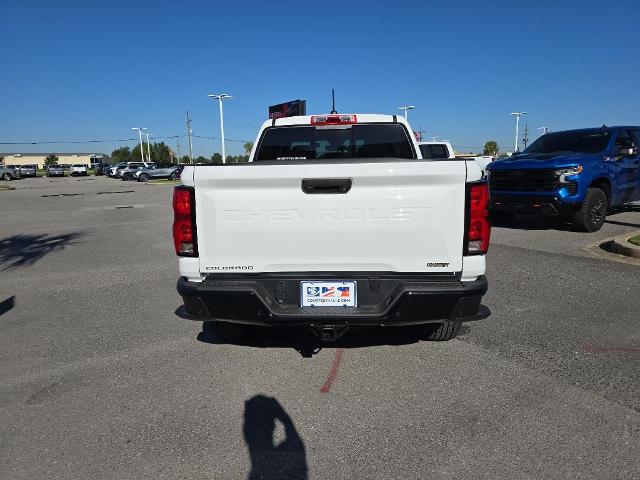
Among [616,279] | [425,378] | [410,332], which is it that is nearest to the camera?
[425,378]

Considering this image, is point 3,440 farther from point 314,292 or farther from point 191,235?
point 314,292

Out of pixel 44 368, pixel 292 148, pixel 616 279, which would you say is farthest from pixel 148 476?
pixel 616 279

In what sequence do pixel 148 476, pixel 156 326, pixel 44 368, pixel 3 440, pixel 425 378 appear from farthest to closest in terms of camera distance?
pixel 156 326
pixel 44 368
pixel 425 378
pixel 3 440
pixel 148 476

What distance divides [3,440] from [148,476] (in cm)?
108

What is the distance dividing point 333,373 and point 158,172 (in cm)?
4691

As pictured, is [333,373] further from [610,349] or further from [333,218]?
[610,349]

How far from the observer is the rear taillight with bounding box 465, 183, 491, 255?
3.21 m

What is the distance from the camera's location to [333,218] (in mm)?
3248

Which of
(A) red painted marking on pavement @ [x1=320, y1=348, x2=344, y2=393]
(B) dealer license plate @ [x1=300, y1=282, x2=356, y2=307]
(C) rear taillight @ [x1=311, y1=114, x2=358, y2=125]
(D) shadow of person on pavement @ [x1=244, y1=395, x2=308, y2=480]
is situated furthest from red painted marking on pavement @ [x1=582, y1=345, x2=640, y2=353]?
(C) rear taillight @ [x1=311, y1=114, x2=358, y2=125]

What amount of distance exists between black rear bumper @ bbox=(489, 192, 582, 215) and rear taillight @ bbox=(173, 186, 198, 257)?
8153 mm

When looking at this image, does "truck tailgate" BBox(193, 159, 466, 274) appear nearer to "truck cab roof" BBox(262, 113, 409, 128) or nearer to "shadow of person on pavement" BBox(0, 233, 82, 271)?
"truck cab roof" BBox(262, 113, 409, 128)

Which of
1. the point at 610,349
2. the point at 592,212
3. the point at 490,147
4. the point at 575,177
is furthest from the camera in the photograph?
the point at 490,147

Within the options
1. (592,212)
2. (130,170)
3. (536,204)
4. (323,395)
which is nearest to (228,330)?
(323,395)

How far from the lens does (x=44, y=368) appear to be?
399 cm
